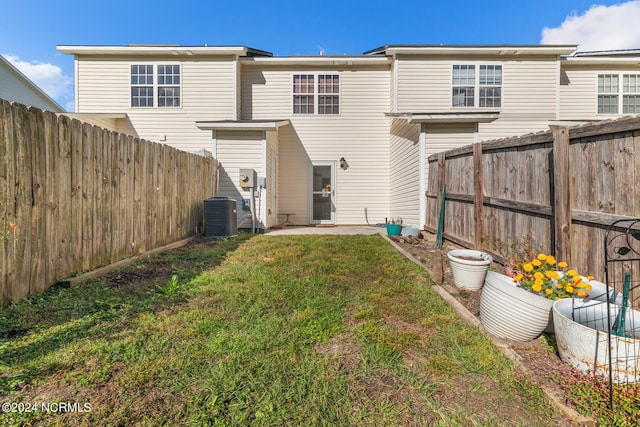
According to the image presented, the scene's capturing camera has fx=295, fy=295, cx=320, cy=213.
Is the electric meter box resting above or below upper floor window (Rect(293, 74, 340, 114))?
below

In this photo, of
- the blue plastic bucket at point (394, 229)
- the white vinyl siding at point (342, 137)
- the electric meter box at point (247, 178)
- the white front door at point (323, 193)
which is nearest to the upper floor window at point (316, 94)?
the white vinyl siding at point (342, 137)

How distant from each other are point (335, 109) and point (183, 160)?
6.05m

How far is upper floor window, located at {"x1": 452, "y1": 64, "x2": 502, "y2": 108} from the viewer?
33.9 ft

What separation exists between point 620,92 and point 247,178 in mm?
13574

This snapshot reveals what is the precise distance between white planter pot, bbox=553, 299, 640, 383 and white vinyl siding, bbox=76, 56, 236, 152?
10125 mm

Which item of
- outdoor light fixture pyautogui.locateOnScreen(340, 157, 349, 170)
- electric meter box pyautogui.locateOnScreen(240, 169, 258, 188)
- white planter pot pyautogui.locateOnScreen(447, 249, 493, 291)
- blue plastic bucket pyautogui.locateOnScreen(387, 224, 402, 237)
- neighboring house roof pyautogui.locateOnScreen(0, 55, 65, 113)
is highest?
neighboring house roof pyautogui.locateOnScreen(0, 55, 65, 113)

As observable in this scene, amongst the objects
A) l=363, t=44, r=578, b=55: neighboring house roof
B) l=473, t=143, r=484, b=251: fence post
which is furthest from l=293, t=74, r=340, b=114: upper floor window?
l=473, t=143, r=484, b=251: fence post

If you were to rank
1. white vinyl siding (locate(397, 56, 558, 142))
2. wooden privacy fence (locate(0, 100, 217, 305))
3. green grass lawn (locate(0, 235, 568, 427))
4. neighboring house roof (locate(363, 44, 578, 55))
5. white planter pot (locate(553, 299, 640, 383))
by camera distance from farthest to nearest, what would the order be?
white vinyl siding (locate(397, 56, 558, 142))
neighboring house roof (locate(363, 44, 578, 55))
wooden privacy fence (locate(0, 100, 217, 305))
white planter pot (locate(553, 299, 640, 383))
green grass lawn (locate(0, 235, 568, 427))

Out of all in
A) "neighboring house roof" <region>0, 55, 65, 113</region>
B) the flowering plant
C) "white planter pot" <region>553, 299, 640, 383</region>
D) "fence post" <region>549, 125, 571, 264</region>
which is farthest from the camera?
"neighboring house roof" <region>0, 55, 65, 113</region>

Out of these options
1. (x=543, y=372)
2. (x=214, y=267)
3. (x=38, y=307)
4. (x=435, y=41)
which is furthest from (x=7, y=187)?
(x=435, y=41)

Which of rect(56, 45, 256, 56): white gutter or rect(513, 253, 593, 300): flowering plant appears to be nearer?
rect(513, 253, 593, 300): flowering plant

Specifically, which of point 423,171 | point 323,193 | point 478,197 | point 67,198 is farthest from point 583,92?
point 67,198

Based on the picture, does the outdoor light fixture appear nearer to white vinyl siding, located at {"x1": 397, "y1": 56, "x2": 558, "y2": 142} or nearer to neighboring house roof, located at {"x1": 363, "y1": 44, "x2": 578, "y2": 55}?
white vinyl siding, located at {"x1": 397, "y1": 56, "x2": 558, "y2": 142}

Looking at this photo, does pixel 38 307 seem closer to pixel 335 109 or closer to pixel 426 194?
pixel 426 194
